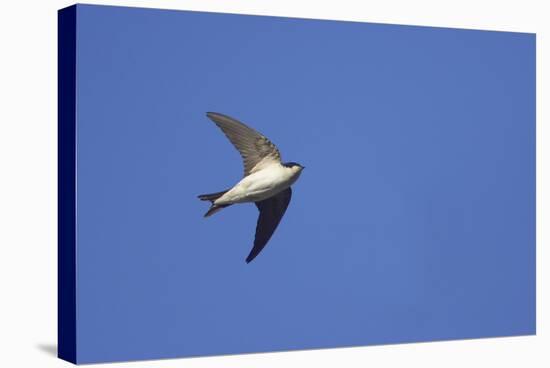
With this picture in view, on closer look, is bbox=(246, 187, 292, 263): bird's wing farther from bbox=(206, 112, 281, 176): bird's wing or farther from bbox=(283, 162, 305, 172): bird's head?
bbox=(206, 112, 281, 176): bird's wing

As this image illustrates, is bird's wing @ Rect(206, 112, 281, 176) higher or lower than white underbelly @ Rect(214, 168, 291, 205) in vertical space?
higher

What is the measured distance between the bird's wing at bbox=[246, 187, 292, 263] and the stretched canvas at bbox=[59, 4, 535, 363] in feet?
0.04

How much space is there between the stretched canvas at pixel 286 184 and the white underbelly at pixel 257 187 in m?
0.02

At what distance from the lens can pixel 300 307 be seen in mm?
10125

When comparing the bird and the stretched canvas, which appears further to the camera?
the bird

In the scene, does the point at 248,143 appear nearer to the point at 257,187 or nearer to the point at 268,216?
the point at 257,187

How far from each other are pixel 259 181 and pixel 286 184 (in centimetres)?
22

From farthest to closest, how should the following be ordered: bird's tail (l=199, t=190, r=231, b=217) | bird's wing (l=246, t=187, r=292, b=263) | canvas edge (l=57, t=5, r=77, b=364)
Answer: bird's wing (l=246, t=187, r=292, b=263)
bird's tail (l=199, t=190, r=231, b=217)
canvas edge (l=57, t=5, r=77, b=364)

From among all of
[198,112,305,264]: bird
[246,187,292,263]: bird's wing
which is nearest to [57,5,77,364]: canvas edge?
[198,112,305,264]: bird

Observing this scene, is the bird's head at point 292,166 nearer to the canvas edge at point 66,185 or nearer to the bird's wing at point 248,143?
the bird's wing at point 248,143

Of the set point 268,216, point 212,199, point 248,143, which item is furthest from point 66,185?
point 268,216

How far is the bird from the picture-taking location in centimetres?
974

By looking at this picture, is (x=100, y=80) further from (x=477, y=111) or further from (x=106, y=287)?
(x=477, y=111)

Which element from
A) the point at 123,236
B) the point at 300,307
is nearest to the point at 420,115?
the point at 300,307
